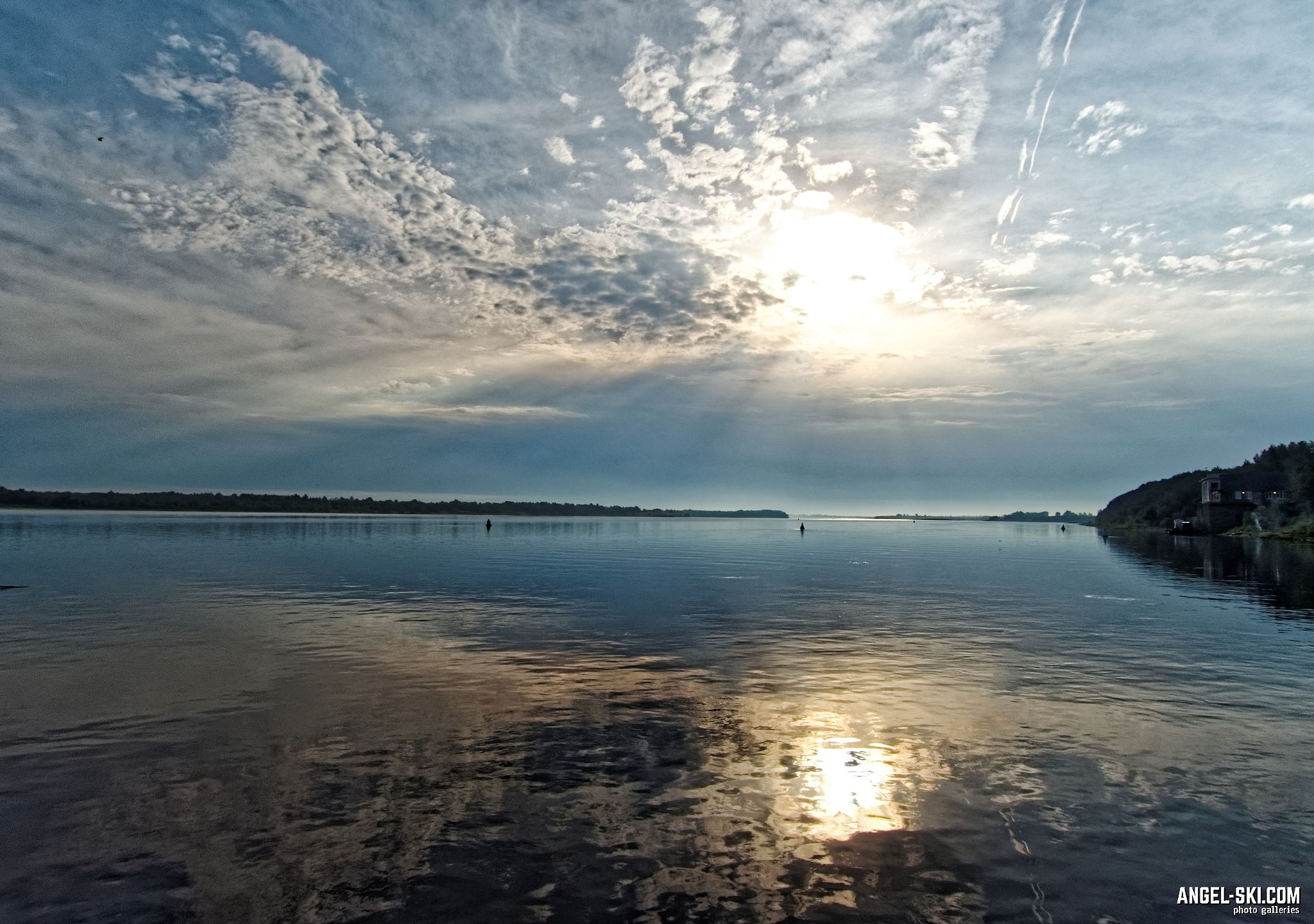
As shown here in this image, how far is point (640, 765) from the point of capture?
46.4 feet

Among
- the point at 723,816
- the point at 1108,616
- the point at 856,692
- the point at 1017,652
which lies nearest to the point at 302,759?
the point at 723,816

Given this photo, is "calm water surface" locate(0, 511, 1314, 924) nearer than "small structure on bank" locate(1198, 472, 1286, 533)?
Yes

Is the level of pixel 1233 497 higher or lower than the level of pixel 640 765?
higher

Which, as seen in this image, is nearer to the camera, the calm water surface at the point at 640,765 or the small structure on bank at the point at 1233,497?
the calm water surface at the point at 640,765

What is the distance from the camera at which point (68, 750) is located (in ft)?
48.5

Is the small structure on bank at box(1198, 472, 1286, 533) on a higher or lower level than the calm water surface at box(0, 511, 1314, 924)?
higher

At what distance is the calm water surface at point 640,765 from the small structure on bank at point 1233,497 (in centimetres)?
15460

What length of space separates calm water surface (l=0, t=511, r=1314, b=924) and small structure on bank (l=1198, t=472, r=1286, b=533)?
6087 inches

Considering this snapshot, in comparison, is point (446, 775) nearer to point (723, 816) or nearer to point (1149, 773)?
point (723, 816)

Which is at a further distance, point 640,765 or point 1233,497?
point 1233,497

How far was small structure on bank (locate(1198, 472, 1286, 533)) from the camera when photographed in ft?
518

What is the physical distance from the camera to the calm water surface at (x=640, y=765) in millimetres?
9469

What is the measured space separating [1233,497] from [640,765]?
199m

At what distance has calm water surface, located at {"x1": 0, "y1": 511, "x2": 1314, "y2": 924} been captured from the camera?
947 centimetres
